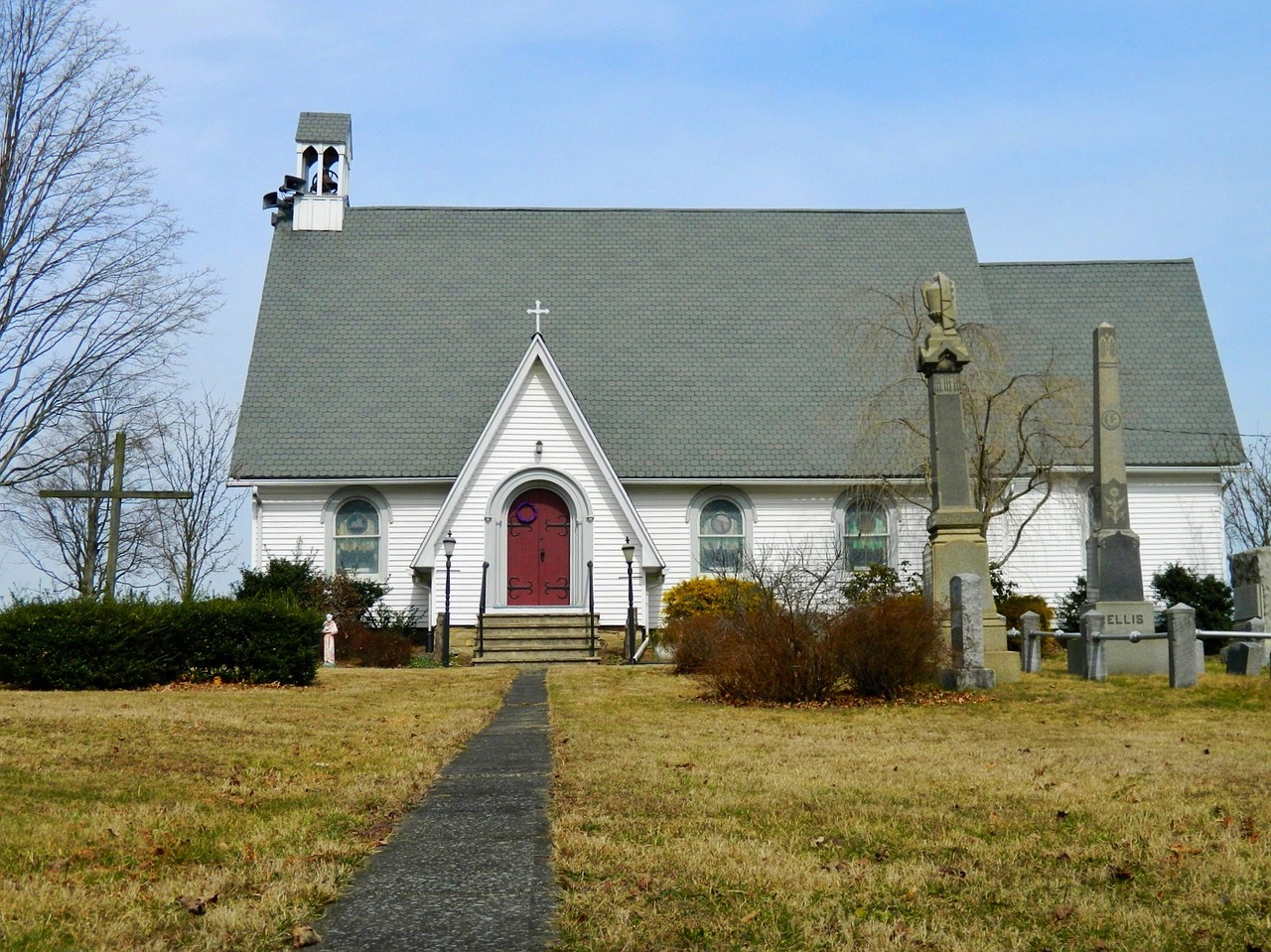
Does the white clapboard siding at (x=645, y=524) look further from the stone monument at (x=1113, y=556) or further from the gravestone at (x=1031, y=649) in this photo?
the stone monument at (x=1113, y=556)

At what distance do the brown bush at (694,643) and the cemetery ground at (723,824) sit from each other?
4.75 m

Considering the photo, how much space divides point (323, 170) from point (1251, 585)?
77.7 feet

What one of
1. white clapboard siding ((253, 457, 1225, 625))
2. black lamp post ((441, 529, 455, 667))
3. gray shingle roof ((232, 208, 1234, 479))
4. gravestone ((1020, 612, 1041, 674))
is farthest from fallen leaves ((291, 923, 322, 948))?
gray shingle roof ((232, 208, 1234, 479))

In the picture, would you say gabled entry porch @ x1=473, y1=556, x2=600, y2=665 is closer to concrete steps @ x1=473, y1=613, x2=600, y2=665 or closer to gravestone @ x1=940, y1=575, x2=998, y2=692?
concrete steps @ x1=473, y1=613, x2=600, y2=665

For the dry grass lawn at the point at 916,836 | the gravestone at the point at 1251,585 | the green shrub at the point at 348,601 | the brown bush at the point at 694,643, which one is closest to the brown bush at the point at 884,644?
the dry grass lawn at the point at 916,836

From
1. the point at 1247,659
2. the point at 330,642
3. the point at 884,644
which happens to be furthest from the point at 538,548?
the point at 1247,659

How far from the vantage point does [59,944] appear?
472 cm

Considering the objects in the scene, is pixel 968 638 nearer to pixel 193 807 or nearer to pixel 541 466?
pixel 193 807

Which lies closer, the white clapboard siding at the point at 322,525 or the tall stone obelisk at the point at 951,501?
the tall stone obelisk at the point at 951,501

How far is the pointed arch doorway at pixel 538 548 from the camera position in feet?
91.3

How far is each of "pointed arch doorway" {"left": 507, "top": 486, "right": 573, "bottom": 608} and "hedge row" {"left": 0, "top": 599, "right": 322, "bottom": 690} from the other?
368 inches

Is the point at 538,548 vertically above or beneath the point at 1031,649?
above

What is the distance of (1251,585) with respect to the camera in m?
18.7

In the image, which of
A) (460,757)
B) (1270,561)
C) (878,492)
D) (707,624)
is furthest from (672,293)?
(460,757)
